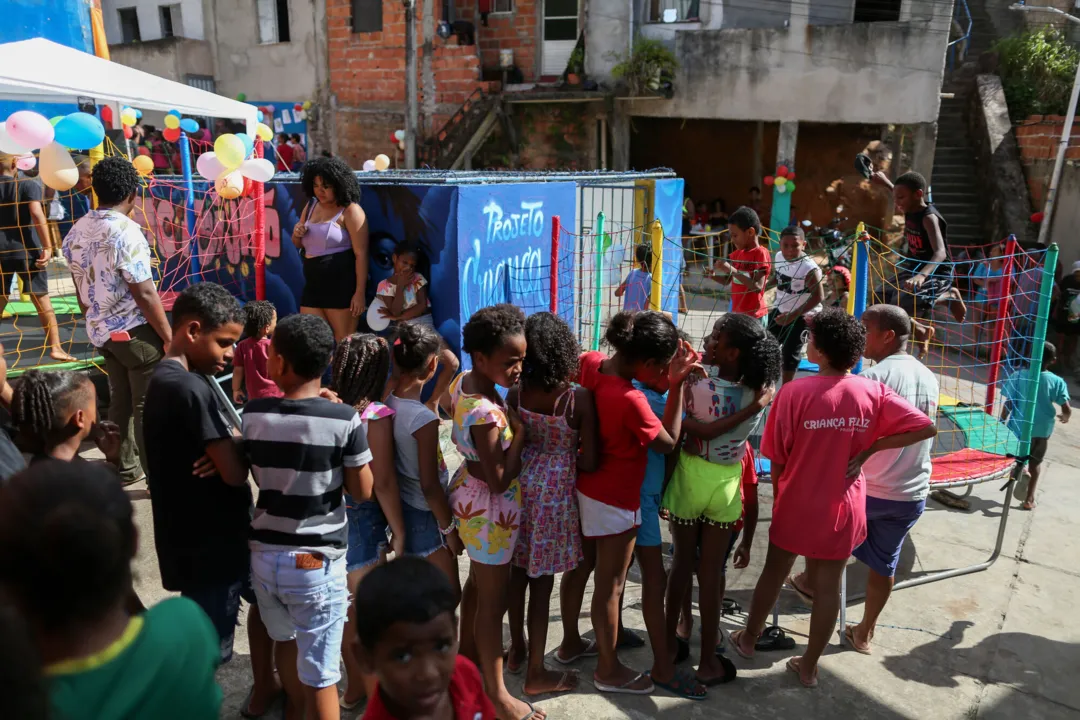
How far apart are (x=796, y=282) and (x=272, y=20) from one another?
16309mm

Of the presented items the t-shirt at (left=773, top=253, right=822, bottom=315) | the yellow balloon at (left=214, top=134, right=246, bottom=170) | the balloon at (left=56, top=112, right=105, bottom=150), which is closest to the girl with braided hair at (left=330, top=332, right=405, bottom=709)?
the yellow balloon at (left=214, top=134, right=246, bottom=170)

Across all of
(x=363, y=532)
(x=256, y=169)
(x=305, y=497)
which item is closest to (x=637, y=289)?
(x=256, y=169)

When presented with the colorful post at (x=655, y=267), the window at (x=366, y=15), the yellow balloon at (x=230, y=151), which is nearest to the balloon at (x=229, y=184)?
the yellow balloon at (x=230, y=151)

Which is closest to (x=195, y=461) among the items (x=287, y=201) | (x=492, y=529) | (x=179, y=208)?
(x=492, y=529)

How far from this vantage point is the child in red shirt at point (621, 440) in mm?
2820

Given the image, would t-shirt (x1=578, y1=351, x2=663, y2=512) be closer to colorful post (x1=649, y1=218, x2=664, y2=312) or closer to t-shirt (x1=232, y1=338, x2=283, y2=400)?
t-shirt (x1=232, y1=338, x2=283, y2=400)

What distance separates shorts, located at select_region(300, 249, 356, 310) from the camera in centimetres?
564

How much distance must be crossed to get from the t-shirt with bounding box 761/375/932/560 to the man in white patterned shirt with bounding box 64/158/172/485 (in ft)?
11.1

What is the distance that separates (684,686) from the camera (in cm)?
313

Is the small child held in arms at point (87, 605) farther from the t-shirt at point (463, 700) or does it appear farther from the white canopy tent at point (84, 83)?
the white canopy tent at point (84, 83)

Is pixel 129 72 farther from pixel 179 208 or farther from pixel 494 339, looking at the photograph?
pixel 494 339

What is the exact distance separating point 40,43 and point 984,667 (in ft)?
30.6

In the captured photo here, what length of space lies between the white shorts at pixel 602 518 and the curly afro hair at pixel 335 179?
346 centimetres

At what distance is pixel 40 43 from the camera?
7.55 metres
